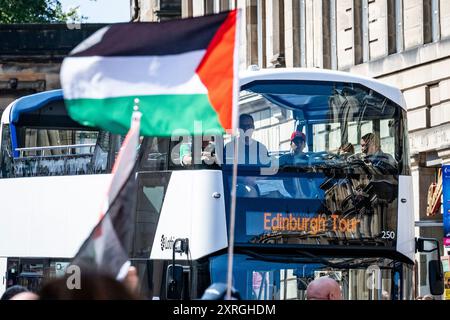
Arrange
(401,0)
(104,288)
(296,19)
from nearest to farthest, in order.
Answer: (104,288), (401,0), (296,19)

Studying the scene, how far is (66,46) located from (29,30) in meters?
1.51

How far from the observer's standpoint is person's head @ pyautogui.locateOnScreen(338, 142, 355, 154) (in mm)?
16922

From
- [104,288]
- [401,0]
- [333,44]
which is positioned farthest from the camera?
[333,44]

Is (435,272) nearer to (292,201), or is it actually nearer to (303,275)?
(303,275)

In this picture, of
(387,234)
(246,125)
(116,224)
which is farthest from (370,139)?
(116,224)

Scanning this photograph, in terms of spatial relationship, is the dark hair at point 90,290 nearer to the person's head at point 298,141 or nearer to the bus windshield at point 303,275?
the bus windshield at point 303,275

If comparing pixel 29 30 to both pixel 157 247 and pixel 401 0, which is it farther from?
pixel 157 247

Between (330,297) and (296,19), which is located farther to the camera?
(296,19)

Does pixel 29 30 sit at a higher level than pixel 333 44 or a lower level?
higher

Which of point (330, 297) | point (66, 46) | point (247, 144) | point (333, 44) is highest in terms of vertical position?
point (66, 46)

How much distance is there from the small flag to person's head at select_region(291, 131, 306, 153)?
30.9 feet

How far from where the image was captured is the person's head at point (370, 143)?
55.7 ft

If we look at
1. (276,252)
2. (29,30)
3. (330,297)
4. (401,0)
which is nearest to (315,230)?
(276,252)

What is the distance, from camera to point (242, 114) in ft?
55.0
